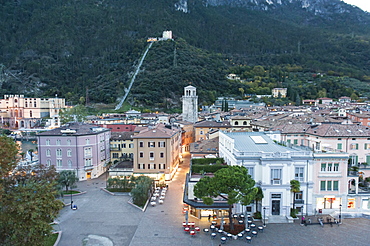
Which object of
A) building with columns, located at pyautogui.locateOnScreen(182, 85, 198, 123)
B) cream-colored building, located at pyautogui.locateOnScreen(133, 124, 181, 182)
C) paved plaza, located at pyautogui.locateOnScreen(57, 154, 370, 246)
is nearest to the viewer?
paved plaza, located at pyautogui.locateOnScreen(57, 154, 370, 246)

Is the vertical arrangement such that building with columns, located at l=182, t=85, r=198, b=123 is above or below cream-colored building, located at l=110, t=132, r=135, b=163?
above

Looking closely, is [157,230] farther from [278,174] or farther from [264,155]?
[278,174]

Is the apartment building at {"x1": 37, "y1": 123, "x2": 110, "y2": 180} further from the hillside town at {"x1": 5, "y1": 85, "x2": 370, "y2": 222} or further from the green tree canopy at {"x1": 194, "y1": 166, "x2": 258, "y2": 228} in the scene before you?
the green tree canopy at {"x1": 194, "y1": 166, "x2": 258, "y2": 228}

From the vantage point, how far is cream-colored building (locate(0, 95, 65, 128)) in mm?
155500

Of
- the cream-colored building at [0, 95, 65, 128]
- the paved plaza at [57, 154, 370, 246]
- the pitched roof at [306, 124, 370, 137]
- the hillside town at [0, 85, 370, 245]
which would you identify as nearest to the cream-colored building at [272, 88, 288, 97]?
the hillside town at [0, 85, 370, 245]

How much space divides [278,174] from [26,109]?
498 feet

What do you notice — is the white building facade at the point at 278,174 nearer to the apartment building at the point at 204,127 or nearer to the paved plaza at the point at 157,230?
the paved plaza at the point at 157,230

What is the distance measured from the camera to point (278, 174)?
3344cm

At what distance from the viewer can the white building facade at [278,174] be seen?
109ft

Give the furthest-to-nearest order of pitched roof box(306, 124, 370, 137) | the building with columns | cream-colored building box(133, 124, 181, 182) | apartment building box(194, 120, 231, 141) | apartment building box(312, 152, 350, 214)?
the building with columns < apartment building box(194, 120, 231, 141) < cream-colored building box(133, 124, 181, 182) < pitched roof box(306, 124, 370, 137) < apartment building box(312, 152, 350, 214)

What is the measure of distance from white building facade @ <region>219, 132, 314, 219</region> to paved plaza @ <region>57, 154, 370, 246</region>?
2273 mm

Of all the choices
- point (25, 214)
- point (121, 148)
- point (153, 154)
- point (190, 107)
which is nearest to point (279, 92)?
point (190, 107)

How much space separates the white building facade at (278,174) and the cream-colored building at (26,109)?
451 feet

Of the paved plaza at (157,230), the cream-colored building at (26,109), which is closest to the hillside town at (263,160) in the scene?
the paved plaza at (157,230)
